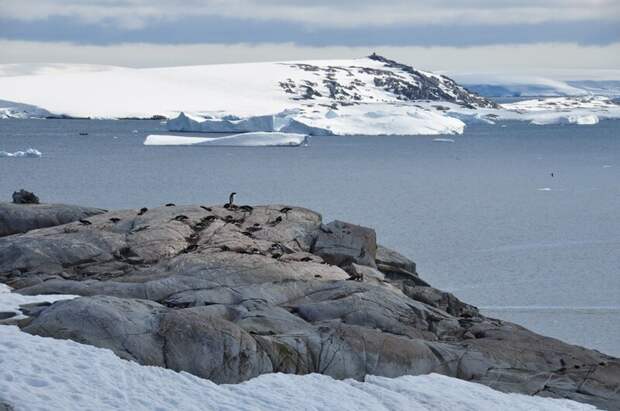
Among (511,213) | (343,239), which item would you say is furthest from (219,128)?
(343,239)

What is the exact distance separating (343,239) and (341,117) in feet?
298

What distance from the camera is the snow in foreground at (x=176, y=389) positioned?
9906 mm

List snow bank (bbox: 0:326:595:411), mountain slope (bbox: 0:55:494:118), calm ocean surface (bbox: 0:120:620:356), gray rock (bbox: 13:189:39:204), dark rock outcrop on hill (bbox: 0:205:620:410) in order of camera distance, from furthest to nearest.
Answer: mountain slope (bbox: 0:55:494:118)
calm ocean surface (bbox: 0:120:620:356)
gray rock (bbox: 13:189:39:204)
dark rock outcrop on hill (bbox: 0:205:620:410)
snow bank (bbox: 0:326:595:411)

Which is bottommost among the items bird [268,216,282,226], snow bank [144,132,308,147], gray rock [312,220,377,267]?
snow bank [144,132,308,147]

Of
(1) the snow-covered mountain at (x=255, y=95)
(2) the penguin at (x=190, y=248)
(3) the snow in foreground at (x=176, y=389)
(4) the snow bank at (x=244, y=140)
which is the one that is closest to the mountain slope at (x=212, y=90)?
(1) the snow-covered mountain at (x=255, y=95)

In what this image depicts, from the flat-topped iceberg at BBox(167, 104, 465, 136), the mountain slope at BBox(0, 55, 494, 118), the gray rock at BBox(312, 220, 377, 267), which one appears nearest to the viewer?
the gray rock at BBox(312, 220, 377, 267)

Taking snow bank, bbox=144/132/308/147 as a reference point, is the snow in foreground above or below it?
above

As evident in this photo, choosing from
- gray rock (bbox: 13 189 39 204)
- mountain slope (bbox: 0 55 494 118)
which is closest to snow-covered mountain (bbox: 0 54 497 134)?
mountain slope (bbox: 0 55 494 118)

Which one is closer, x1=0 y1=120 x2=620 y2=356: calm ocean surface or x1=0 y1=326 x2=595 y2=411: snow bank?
x1=0 y1=326 x2=595 y2=411: snow bank

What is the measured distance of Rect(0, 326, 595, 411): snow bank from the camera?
9906 mm

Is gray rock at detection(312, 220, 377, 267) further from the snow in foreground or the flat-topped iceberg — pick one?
the flat-topped iceberg

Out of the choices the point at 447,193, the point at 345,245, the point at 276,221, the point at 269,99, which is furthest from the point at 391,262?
the point at 269,99

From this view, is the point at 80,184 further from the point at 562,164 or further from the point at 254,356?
the point at 254,356

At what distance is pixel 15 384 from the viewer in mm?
9828
